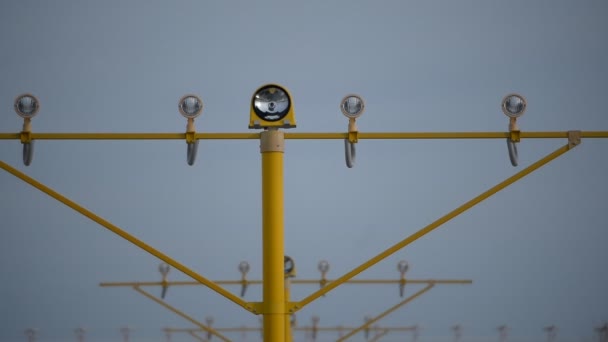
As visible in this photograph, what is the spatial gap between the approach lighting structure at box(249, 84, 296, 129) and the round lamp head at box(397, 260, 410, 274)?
23.0 metres

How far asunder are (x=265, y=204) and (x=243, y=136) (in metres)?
1.22

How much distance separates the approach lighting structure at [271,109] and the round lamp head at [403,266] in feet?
75.5

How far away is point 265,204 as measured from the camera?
1569 cm

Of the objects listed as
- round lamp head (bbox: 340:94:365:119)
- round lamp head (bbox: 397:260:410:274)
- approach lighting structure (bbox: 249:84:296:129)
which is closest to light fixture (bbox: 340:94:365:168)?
round lamp head (bbox: 340:94:365:119)

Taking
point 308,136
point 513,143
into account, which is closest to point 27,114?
point 308,136

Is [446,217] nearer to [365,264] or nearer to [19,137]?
[365,264]

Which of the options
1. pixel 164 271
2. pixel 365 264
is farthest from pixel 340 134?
pixel 164 271

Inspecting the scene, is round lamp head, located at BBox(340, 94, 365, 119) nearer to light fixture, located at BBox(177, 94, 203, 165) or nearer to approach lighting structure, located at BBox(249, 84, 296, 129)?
approach lighting structure, located at BBox(249, 84, 296, 129)

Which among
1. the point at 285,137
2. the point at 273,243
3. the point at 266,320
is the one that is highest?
the point at 285,137

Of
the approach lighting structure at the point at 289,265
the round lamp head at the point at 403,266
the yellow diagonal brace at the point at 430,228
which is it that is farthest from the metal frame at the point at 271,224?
the round lamp head at the point at 403,266

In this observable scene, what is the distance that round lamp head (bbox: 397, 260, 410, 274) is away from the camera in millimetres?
38281

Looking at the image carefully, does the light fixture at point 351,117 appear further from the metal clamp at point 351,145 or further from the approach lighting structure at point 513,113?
the approach lighting structure at point 513,113

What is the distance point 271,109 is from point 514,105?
420 cm

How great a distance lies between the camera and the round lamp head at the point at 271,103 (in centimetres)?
1588
